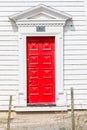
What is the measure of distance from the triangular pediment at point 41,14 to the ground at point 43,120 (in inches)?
123

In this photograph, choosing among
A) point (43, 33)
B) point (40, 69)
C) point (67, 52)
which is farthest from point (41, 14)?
point (40, 69)

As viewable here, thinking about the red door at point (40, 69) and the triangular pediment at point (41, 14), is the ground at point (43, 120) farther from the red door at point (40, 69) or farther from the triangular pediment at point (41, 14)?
the triangular pediment at point (41, 14)

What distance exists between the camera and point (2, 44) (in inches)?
574

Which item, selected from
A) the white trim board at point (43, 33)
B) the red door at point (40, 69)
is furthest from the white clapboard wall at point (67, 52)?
the red door at point (40, 69)

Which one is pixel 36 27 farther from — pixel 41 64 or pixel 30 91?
pixel 30 91

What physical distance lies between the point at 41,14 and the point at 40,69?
71.7 inches

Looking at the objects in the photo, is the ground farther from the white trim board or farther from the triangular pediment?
the triangular pediment

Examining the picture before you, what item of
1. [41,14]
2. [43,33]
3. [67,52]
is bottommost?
[67,52]

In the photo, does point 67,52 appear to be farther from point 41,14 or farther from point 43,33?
point 41,14

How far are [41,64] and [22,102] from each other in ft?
4.65

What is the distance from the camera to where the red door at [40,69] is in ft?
48.2

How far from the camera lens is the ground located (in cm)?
1253

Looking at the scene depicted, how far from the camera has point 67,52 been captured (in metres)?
14.6

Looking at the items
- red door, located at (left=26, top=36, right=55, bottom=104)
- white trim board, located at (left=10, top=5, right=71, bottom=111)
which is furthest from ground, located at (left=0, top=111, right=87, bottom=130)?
red door, located at (left=26, top=36, right=55, bottom=104)
